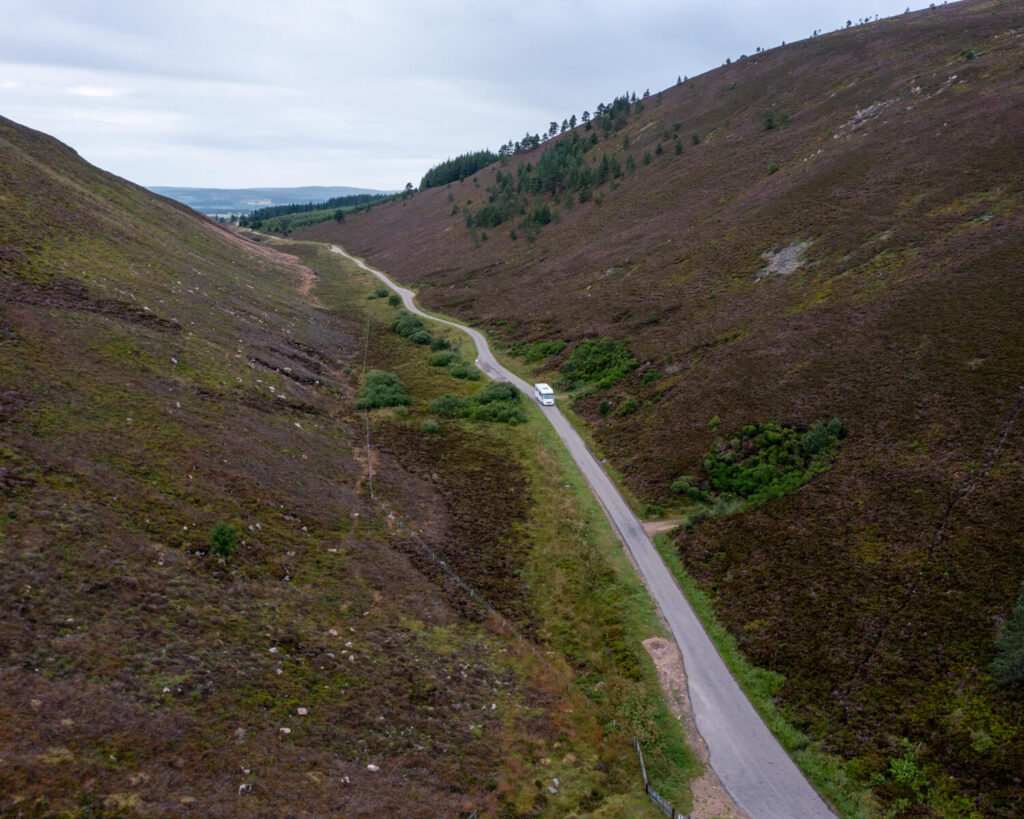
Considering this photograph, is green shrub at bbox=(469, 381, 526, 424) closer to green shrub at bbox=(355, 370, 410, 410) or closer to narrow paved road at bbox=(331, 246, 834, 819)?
green shrub at bbox=(355, 370, 410, 410)

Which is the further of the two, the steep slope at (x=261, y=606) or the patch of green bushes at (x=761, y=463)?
the patch of green bushes at (x=761, y=463)

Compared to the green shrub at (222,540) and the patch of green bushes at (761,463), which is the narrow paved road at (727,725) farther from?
the green shrub at (222,540)

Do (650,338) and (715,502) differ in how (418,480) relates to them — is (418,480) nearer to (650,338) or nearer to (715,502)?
(715,502)

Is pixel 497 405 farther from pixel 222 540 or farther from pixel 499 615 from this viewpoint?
pixel 222 540

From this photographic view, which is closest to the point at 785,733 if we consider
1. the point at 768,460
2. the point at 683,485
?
the point at 683,485

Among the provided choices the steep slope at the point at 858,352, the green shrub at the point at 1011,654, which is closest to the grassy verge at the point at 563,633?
the steep slope at the point at 858,352

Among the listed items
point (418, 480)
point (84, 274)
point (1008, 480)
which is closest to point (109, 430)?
point (418, 480)
